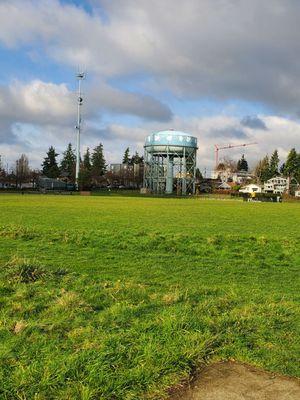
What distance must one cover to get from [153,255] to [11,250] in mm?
4205

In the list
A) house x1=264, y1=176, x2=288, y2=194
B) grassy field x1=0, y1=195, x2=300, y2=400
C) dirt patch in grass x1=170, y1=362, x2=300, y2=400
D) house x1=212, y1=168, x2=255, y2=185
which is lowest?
dirt patch in grass x1=170, y1=362, x2=300, y2=400

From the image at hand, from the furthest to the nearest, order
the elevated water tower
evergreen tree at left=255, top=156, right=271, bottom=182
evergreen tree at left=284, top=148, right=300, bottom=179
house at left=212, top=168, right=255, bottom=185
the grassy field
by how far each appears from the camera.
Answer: house at left=212, top=168, right=255, bottom=185 < evergreen tree at left=255, top=156, right=271, bottom=182 < evergreen tree at left=284, top=148, right=300, bottom=179 < the elevated water tower < the grassy field

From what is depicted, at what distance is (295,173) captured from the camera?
149375 mm

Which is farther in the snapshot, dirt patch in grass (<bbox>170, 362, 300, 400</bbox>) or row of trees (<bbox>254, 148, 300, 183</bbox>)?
row of trees (<bbox>254, 148, 300, 183</bbox>)

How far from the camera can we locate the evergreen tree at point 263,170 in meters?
164

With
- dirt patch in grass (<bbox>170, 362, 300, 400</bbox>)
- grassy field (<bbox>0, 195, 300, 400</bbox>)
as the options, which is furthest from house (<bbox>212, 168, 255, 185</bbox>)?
dirt patch in grass (<bbox>170, 362, 300, 400</bbox>)

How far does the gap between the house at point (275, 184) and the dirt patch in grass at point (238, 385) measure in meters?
150

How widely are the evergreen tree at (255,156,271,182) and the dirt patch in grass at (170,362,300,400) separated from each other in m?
165

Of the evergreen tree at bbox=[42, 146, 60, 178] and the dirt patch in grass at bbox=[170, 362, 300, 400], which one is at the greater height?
the evergreen tree at bbox=[42, 146, 60, 178]

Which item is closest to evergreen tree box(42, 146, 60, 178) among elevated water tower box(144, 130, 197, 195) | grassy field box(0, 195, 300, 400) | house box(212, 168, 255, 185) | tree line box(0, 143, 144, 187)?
tree line box(0, 143, 144, 187)

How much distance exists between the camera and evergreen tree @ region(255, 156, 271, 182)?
163500mm

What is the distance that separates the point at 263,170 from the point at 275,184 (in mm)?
11347

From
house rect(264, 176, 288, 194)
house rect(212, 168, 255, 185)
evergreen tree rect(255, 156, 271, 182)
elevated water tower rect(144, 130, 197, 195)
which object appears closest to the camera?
elevated water tower rect(144, 130, 197, 195)

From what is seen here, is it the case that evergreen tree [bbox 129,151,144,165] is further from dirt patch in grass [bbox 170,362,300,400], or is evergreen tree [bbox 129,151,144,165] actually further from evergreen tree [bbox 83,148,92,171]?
dirt patch in grass [bbox 170,362,300,400]
